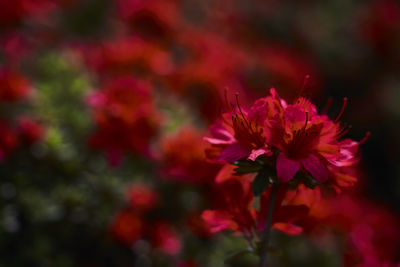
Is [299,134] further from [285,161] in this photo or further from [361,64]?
[361,64]

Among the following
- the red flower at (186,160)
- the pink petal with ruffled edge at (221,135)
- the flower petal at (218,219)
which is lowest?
the red flower at (186,160)

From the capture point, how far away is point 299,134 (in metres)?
0.80

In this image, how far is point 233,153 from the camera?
79 cm

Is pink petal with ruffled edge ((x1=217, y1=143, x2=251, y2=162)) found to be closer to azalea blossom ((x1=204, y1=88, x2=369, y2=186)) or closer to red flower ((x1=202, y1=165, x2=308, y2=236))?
azalea blossom ((x1=204, y1=88, x2=369, y2=186))

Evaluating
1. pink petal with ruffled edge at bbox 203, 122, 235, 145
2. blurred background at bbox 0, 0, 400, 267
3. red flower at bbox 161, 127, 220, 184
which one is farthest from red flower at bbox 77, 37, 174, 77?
pink petal with ruffled edge at bbox 203, 122, 235, 145

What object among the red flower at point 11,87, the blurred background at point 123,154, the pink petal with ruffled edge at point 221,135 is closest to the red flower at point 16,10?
the blurred background at point 123,154

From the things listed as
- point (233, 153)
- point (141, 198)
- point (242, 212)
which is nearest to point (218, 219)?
point (242, 212)

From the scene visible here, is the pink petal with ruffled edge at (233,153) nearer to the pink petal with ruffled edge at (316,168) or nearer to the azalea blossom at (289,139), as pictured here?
the azalea blossom at (289,139)

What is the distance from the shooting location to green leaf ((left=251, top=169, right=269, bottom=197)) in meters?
0.77

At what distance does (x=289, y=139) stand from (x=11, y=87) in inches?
44.6

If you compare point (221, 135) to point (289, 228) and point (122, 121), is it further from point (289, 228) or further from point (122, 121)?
point (122, 121)

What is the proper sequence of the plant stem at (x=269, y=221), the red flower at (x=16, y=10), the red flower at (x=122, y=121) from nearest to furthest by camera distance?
the plant stem at (x=269, y=221), the red flower at (x=122, y=121), the red flower at (x=16, y=10)

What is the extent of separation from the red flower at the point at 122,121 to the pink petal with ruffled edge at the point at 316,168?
76 centimetres

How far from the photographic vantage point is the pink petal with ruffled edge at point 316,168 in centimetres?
74
